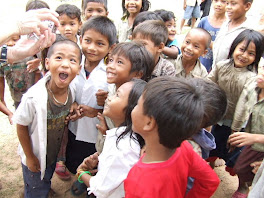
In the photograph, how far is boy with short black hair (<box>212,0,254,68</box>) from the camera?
268 cm

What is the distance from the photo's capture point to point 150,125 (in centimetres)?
109

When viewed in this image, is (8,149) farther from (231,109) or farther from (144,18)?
(231,109)

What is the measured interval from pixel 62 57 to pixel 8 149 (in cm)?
184

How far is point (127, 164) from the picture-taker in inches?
51.8

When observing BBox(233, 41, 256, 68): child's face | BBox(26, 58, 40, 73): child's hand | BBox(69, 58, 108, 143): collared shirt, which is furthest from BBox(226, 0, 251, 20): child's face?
BBox(26, 58, 40, 73): child's hand

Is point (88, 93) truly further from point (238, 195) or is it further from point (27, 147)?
point (238, 195)

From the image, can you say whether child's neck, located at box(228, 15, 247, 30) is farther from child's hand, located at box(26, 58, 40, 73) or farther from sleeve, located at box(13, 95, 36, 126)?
sleeve, located at box(13, 95, 36, 126)

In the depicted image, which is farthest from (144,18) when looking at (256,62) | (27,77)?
(27,77)

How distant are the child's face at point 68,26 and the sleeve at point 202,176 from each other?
81.0 inches

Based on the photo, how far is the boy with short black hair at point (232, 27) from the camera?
2.68 m

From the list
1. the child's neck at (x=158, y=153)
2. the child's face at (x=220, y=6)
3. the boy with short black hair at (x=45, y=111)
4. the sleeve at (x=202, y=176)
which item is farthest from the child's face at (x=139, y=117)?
the child's face at (x=220, y=6)

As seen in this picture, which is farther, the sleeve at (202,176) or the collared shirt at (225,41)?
the collared shirt at (225,41)

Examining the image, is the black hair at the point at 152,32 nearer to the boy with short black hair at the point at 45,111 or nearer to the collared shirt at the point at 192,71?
the collared shirt at the point at 192,71

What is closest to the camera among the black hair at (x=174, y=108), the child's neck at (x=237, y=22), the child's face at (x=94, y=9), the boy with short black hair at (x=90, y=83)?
the black hair at (x=174, y=108)
